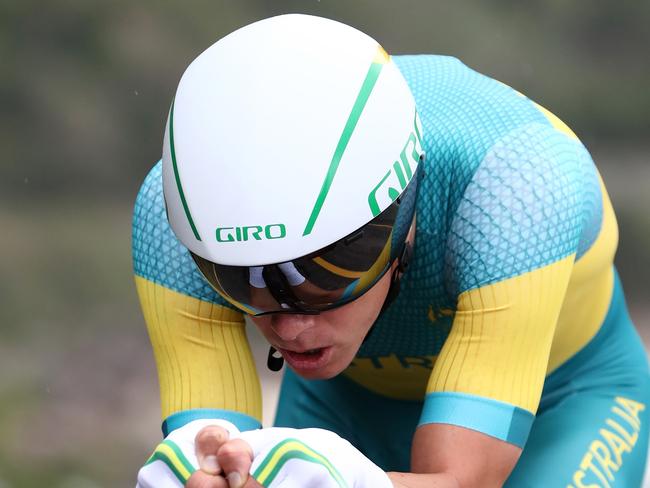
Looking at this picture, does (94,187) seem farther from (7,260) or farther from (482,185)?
(482,185)

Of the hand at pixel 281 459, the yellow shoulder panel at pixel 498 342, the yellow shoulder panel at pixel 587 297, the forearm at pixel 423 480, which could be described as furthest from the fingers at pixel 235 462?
the yellow shoulder panel at pixel 587 297

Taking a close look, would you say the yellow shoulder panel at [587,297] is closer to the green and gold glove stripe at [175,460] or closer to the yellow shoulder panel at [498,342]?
the yellow shoulder panel at [498,342]

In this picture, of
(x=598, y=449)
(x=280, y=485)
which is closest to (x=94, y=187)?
(x=598, y=449)

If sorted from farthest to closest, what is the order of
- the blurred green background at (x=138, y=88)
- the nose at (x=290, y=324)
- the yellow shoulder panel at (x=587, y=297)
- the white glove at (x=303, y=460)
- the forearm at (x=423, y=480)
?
the blurred green background at (x=138, y=88) → the yellow shoulder panel at (x=587, y=297) → the nose at (x=290, y=324) → the forearm at (x=423, y=480) → the white glove at (x=303, y=460)

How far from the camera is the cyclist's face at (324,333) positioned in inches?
94.5

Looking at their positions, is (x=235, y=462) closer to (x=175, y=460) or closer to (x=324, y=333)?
(x=175, y=460)

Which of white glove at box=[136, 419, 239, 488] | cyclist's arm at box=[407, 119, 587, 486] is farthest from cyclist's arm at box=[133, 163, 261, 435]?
white glove at box=[136, 419, 239, 488]

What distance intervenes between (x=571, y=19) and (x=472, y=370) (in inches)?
193

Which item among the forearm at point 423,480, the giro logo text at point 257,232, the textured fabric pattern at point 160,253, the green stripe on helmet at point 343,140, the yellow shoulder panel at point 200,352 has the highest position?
the green stripe on helmet at point 343,140

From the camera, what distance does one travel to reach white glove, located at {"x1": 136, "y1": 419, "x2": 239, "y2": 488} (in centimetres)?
197

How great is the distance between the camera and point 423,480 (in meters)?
2.31

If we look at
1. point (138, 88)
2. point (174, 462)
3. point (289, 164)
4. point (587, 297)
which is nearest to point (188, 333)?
point (289, 164)

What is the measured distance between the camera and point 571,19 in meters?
7.09

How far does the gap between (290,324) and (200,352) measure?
323 millimetres
